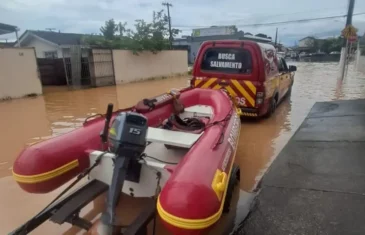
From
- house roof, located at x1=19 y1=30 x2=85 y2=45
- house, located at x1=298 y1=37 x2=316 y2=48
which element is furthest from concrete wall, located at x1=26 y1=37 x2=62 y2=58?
house, located at x1=298 y1=37 x2=316 y2=48

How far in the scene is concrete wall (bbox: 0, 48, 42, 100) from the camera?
33.2ft

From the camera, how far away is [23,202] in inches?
125

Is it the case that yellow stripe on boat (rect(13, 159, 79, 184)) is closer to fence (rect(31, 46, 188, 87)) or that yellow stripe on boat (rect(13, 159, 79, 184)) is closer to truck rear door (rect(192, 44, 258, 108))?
truck rear door (rect(192, 44, 258, 108))

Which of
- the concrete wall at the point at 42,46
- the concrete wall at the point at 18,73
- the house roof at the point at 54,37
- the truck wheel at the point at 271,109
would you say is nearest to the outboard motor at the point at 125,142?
the truck wheel at the point at 271,109

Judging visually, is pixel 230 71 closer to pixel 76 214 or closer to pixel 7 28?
pixel 76 214

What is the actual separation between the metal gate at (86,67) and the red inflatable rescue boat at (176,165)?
10.8m

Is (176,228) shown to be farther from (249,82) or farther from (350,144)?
(249,82)

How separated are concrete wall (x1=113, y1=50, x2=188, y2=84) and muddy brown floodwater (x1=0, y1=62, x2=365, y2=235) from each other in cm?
377

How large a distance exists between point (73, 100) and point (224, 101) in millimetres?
7147

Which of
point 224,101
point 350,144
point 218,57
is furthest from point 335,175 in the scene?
point 218,57

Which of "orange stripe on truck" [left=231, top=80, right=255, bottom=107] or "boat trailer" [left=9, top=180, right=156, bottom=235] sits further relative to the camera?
"orange stripe on truck" [left=231, top=80, right=255, bottom=107]

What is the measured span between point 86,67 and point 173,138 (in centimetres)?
1245

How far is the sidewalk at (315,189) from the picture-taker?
8.18ft

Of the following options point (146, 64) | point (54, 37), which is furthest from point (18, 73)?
point (54, 37)
